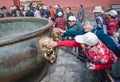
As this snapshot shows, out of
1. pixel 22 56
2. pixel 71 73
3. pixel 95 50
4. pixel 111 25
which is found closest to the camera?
pixel 22 56

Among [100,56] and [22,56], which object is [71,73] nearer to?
[100,56]

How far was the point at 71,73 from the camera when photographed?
156 inches

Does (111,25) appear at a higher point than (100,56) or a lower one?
lower

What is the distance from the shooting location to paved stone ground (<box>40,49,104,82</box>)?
12.3 ft

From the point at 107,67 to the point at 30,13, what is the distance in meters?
7.07

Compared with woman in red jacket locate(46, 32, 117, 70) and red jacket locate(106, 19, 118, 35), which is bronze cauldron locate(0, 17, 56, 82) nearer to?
woman in red jacket locate(46, 32, 117, 70)

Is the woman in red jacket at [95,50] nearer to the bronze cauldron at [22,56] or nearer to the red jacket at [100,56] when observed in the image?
the red jacket at [100,56]

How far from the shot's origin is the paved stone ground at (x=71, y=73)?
375 centimetres

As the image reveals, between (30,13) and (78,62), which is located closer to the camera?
(78,62)

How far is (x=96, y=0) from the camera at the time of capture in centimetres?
1402

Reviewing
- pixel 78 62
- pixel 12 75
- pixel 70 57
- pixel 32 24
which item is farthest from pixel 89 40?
pixel 70 57

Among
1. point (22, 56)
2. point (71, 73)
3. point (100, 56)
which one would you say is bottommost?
point (71, 73)

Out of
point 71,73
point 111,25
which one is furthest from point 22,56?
point 111,25

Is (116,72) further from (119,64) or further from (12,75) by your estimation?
(12,75)
